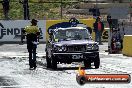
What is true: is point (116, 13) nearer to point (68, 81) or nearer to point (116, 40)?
point (116, 40)

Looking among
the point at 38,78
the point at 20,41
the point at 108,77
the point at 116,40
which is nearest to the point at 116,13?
the point at 116,40

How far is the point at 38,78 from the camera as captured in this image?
1463 centimetres

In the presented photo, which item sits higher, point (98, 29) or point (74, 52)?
point (74, 52)

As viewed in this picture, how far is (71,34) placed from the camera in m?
19.5

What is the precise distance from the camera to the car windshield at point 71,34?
1936 cm

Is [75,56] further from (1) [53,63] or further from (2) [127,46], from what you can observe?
(2) [127,46]

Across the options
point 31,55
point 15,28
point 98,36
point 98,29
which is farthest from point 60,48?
point 15,28

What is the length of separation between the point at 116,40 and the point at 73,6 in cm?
2154

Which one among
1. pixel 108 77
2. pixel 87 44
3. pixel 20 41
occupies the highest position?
pixel 108 77

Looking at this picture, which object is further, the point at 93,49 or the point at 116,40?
the point at 116,40

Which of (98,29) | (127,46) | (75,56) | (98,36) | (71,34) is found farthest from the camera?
(98,36)

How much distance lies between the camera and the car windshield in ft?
63.5

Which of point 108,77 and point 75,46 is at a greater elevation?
point 108,77

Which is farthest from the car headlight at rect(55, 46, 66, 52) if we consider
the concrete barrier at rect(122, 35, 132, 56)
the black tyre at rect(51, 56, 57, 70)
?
the concrete barrier at rect(122, 35, 132, 56)
